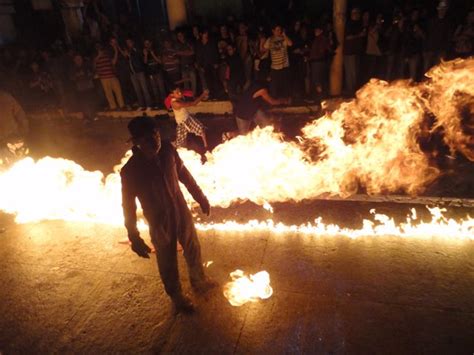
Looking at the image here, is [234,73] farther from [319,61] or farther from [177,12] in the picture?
[177,12]

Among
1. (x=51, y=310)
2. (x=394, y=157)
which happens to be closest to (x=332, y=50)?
(x=394, y=157)

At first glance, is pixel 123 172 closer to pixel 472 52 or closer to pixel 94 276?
pixel 94 276

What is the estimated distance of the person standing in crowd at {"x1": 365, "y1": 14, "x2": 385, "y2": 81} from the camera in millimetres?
10203

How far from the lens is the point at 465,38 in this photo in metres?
9.18

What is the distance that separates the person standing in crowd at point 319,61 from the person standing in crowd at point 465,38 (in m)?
3.14

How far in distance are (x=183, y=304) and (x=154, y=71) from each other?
9.57 m

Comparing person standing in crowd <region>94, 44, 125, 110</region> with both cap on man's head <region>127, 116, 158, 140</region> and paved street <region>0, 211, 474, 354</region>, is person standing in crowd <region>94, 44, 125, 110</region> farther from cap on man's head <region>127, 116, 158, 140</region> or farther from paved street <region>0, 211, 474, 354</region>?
cap on man's head <region>127, 116, 158, 140</region>

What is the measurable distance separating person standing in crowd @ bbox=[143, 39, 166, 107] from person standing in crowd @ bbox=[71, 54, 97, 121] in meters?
2.33

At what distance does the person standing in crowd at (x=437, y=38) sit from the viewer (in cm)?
955

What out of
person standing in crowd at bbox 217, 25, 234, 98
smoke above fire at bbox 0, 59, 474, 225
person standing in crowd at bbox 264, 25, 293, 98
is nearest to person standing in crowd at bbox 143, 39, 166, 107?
person standing in crowd at bbox 217, 25, 234, 98

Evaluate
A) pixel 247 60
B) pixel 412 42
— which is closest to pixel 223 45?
pixel 247 60

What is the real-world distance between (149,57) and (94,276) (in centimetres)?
872

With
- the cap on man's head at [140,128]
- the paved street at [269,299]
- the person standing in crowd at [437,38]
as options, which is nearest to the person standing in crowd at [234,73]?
the person standing in crowd at [437,38]

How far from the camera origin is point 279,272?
504 cm
